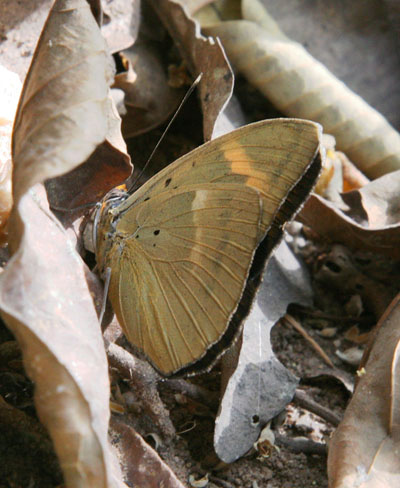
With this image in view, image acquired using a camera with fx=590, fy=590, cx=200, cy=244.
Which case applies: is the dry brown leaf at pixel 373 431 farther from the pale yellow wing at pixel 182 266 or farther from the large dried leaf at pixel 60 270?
the large dried leaf at pixel 60 270

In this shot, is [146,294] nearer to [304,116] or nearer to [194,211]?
[194,211]

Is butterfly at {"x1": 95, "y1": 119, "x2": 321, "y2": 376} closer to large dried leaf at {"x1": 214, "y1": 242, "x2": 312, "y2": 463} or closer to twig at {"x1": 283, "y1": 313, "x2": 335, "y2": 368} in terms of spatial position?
large dried leaf at {"x1": 214, "y1": 242, "x2": 312, "y2": 463}

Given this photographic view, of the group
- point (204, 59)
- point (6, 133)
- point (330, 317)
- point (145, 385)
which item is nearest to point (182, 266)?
point (145, 385)

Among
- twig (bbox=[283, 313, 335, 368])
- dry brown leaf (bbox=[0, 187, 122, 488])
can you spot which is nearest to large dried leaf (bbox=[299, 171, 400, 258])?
twig (bbox=[283, 313, 335, 368])

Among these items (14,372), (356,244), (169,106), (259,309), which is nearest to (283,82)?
(169,106)

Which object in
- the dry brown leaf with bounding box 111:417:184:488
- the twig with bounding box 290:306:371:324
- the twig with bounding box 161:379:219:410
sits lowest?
the twig with bounding box 290:306:371:324

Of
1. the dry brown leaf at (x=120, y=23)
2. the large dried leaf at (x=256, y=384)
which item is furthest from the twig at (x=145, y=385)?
the dry brown leaf at (x=120, y=23)

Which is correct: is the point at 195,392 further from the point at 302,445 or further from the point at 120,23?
the point at 120,23

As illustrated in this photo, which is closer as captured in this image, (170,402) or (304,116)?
(170,402)
